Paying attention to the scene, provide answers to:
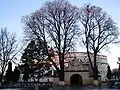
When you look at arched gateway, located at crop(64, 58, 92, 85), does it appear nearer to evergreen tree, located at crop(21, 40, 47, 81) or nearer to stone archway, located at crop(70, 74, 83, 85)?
stone archway, located at crop(70, 74, 83, 85)

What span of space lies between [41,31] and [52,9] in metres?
4.87

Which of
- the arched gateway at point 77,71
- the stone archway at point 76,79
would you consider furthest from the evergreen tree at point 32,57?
the stone archway at point 76,79

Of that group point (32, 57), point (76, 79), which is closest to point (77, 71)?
point (76, 79)

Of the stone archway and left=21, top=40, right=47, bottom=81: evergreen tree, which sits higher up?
left=21, top=40, right=47, bottom=81: evergreen tree

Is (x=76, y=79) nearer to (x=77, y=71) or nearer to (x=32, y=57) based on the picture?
(x=77, y=71)

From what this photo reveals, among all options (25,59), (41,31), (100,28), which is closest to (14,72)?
(25,59)

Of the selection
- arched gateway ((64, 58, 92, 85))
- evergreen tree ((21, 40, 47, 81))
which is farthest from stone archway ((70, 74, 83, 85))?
evergreen tree ((21, 40, 47, 81))

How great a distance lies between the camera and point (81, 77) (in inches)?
2692

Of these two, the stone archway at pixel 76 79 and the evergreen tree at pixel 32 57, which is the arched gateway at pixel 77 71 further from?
the evergreen tree at pixel 32 57

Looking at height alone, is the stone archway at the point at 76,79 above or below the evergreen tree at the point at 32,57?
below

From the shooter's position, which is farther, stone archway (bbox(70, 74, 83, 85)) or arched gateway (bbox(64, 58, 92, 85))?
stone archway (bbox(70, 74, 83, 85))

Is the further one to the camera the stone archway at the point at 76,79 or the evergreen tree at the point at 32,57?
the stone archway at the point at 76,79

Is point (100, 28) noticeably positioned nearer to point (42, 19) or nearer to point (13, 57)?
point (42, 19)

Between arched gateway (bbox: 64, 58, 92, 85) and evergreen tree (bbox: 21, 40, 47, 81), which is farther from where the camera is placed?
arched gateway (bbox: 64, 58, 92, 85)
